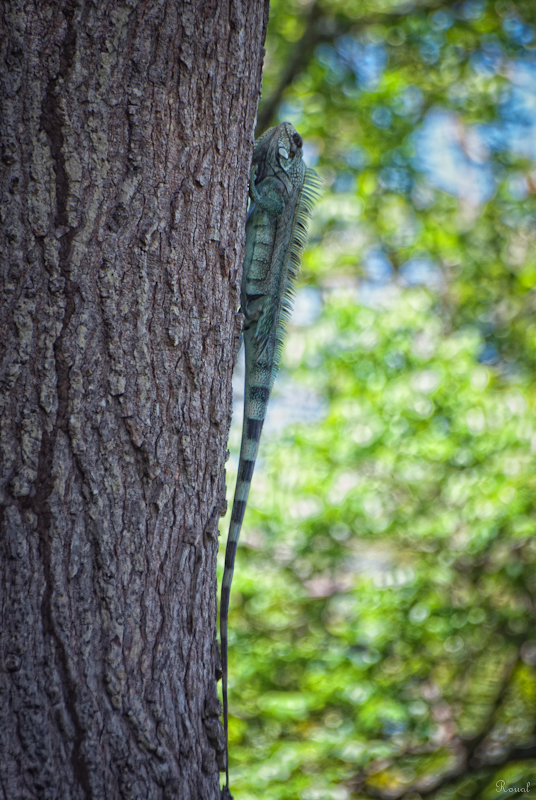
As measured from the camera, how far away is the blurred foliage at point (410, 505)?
146 inches

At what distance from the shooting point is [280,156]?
2273mm

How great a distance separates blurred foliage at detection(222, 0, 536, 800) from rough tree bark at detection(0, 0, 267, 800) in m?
2.37

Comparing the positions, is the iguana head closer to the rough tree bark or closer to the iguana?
the iguana

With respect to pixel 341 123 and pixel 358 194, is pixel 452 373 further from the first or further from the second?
pixel 341 123

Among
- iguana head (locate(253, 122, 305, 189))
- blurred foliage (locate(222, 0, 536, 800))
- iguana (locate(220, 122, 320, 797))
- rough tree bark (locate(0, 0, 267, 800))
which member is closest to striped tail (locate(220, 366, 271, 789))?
iguana (locate(220, 122, 320, 797))

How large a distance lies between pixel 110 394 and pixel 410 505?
Result: 307 centimetres

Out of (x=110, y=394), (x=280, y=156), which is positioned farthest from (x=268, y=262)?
(x=110, y=394)

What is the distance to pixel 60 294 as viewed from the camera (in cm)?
133

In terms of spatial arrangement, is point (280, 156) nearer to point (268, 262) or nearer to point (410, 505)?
point (268, 262)

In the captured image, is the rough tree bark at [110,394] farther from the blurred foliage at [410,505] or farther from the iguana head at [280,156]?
the blurred foliage at [410,505]

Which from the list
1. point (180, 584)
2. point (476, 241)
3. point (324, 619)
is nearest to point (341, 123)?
point (476, 241)

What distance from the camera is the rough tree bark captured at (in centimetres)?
129

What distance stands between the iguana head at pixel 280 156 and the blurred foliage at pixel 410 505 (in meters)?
1.72

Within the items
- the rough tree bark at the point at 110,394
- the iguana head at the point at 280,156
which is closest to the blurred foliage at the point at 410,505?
the iguana head at the point at 280,156
